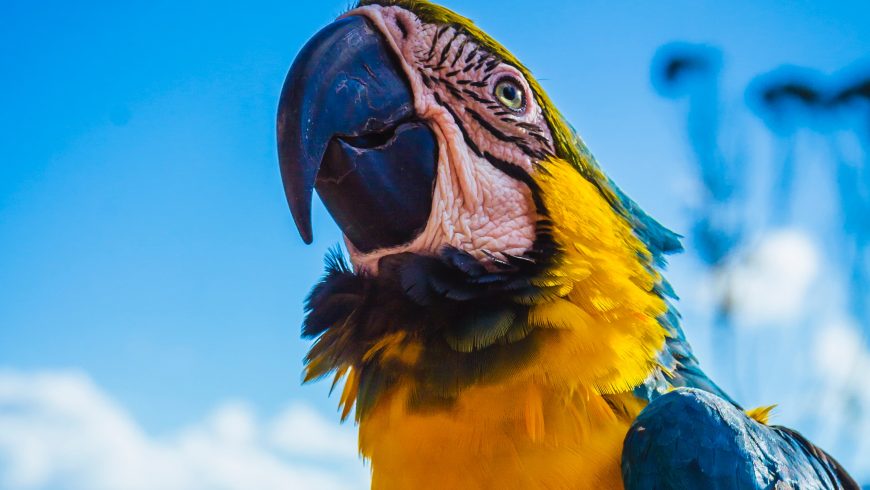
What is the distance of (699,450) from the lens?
5.32 ft

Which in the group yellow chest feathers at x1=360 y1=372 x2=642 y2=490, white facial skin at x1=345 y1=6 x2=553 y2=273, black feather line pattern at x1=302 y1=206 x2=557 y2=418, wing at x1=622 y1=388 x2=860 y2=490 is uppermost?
white facial skin at x1=345 y1=6 x2=553 y2=273

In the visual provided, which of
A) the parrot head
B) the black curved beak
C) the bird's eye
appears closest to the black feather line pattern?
the parrot head

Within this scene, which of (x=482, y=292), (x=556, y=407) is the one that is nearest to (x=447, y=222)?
(x=482, y=292)

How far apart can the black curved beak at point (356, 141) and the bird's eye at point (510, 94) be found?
0.29 m

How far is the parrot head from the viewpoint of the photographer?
183 centimetres

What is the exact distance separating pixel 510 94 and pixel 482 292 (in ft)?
2.15

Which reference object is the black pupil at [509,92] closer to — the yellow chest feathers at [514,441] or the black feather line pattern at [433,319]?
the black feather line pattern at [433,319]

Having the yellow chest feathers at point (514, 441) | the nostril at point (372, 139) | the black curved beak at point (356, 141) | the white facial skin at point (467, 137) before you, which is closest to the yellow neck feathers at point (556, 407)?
the yellow chest feathers at point (514, 441)

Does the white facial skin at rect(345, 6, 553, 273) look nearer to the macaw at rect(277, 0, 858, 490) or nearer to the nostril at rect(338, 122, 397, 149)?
the macaw at rect(277, 0, 858, 490)

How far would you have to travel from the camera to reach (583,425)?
5.64ft

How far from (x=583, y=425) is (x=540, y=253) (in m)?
0.48

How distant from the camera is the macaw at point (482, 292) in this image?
1.69 m

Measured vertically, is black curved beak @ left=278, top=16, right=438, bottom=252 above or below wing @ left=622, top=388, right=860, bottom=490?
Answer: above

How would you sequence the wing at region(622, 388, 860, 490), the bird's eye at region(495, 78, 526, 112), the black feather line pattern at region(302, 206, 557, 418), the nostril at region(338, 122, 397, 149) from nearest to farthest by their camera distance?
1. the wing at region(622, 388, 860, 490)
2. the black feather line pattern at region(302, 206, 557, 418)
3. the nostril at region(338, 122, 397, 149)
4. the bird's eye at region(495, 78, 526, 112)
